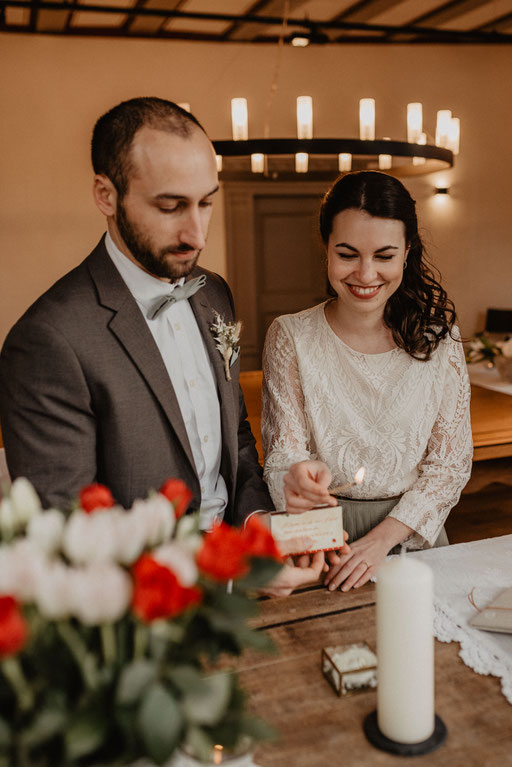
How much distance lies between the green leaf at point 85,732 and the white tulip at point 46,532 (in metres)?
0.17

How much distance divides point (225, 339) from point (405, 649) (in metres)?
1.06

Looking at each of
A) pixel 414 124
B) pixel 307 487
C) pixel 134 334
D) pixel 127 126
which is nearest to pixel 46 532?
pixel 307 487

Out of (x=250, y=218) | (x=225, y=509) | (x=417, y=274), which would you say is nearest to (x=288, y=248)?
(x=250, y=218)

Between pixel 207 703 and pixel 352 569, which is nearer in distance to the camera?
pixel 207 703

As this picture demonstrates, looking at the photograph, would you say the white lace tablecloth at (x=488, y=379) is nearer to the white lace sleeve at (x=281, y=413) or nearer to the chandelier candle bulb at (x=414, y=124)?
the chandelier candle bulb at (x=414, y=124)

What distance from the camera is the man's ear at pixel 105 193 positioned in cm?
149

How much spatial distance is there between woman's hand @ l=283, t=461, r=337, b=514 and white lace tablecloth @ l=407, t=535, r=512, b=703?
1.07 feet

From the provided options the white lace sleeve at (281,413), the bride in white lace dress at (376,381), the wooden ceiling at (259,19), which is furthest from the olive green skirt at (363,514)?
the wooden ceiling at (259,19)

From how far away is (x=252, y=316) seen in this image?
7551 millimetres

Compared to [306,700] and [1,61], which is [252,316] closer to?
[1,61]

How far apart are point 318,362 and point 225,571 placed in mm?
1510

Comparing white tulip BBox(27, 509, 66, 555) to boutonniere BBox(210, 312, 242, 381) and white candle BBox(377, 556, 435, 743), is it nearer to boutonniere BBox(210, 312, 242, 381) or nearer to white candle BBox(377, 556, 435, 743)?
white candle BBox(377, 556, 435, 743)

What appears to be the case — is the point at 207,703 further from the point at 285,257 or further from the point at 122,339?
the point at 285,257

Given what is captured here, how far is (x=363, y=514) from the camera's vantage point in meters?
2.03
